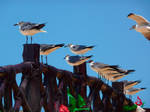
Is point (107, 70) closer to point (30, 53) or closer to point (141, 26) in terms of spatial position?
point (141, 26)

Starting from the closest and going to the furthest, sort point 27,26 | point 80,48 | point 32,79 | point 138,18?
1. point 32,79
2. point 138,18
3. point 27,26
4. point 80,48

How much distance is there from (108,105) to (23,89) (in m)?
2.66

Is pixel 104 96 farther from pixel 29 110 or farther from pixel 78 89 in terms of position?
pixel 29 110

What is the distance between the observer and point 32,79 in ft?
10.4

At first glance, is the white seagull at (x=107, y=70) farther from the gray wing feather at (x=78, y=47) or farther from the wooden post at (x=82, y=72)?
the wooden post at (x=82, y=72)

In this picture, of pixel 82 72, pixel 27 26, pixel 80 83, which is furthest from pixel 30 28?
pixel 80 83

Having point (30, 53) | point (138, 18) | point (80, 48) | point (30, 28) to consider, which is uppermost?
point (138, 18)

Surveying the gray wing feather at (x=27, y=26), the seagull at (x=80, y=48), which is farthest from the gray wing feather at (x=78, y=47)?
the gray wing feather at (x=27, y=26)

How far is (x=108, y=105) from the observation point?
5.42 m

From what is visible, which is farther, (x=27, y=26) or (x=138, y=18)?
(x=27, y=26)

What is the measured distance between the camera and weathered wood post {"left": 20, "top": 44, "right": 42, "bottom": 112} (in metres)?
3.10

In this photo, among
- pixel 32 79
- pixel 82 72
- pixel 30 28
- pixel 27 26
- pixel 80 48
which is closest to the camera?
pixel 32 79

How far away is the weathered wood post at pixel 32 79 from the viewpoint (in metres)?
3.10

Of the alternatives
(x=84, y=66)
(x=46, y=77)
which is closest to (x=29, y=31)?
(x=84, y=66)
